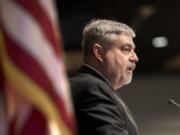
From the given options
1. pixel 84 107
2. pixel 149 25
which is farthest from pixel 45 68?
pixel 149 25

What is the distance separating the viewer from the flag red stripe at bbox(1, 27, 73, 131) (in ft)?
4.29

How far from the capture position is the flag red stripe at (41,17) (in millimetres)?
1348

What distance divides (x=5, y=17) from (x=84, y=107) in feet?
2.56

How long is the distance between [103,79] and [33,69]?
2.86 feet

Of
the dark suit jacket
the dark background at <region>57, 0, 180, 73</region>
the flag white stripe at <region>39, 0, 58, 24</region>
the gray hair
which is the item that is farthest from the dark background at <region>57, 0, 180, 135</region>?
the flag white stripe at <region>39, 0, 58, 24</region>

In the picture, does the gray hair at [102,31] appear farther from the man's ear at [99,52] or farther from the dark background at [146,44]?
the dark background at [146,44]

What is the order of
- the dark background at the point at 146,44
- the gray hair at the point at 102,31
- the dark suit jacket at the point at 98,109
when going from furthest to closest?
1. the dark background at the point at 146,44
2. the gray hair at the point at 102,31
3. the dark suit jacket at the point at 98,109

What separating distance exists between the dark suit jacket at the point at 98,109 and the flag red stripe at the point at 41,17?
2.01ft

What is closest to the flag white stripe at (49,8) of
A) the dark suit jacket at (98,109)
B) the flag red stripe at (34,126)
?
the flag red stripe at (34,126)

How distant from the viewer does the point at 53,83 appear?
132cm

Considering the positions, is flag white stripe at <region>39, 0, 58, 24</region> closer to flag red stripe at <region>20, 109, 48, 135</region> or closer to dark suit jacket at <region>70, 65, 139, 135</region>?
flag red stripe at <region>20, 109, 48, 135</region>

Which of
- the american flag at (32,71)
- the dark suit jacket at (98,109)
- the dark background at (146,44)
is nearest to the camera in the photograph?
the american flag at (32,71)

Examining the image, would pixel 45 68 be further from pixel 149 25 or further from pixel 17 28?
pixel 149 25

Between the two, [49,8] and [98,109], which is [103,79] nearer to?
[98,109]
